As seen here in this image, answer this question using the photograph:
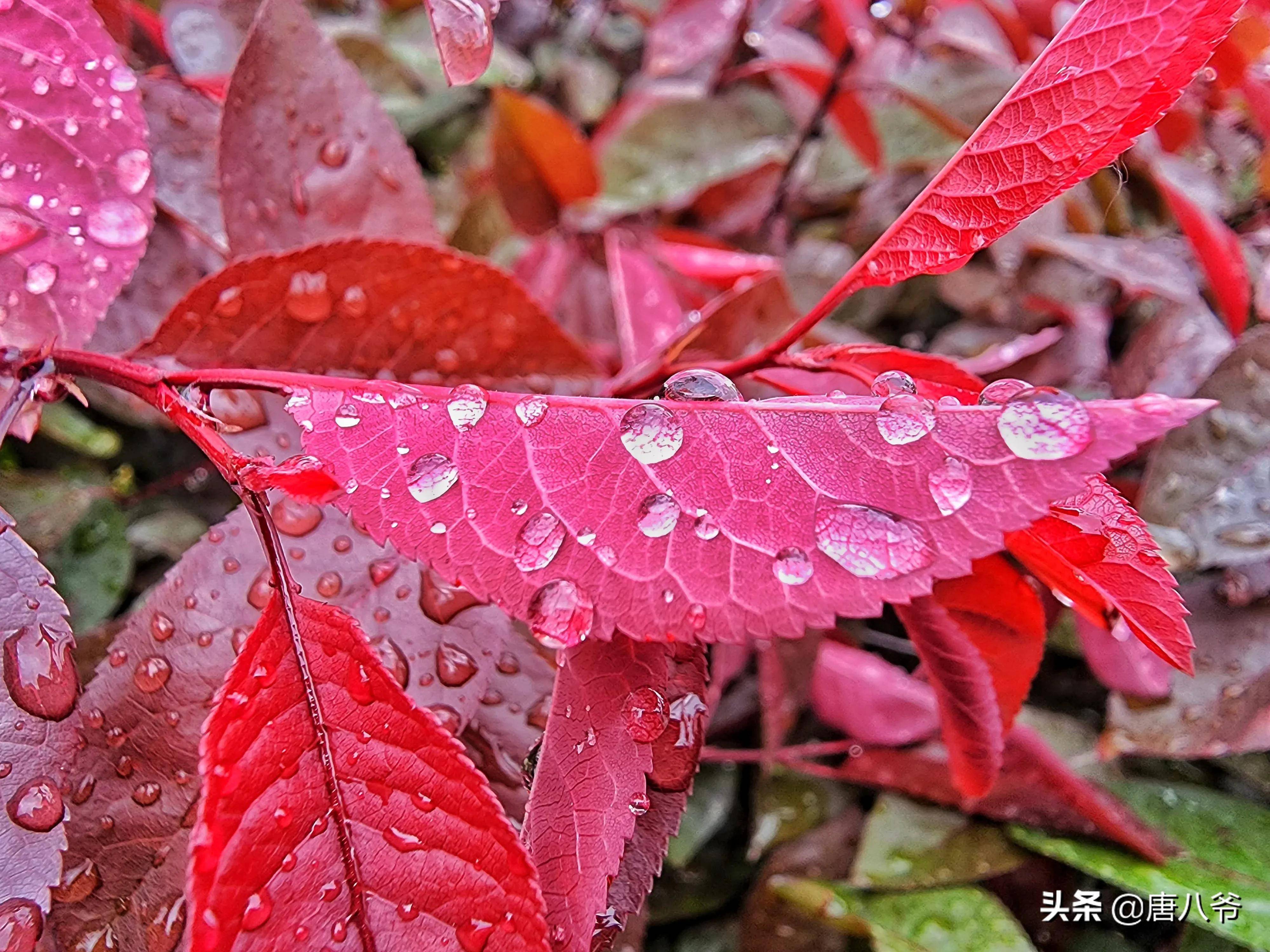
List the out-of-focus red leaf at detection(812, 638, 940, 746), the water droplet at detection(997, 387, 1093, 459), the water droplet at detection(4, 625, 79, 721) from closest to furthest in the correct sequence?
the water droplet at detection(997, 387, 1093, 459) → the water droplet at detection(4, 625, 79, 721) → the out-of-focus red leaf at detection(812, 638, 940, 746)

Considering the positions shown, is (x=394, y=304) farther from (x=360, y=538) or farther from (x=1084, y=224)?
(x=1084, y=224)

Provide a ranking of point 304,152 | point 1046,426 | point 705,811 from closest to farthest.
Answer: point 1046,426 → point 304,152 → point 705,811

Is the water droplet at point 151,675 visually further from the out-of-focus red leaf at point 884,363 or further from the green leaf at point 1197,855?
the green leaf at point 1197,855

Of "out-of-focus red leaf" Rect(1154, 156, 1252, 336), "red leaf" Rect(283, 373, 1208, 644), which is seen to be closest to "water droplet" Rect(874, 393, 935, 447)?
"red leaf" Rect(283, 373, 1208, 644)

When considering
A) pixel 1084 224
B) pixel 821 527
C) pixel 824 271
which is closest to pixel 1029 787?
pixel 821 527

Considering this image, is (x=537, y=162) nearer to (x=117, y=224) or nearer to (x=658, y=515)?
(x=117, y=224)

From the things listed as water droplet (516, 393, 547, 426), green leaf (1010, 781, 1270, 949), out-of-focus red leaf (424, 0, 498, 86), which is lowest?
green leaf (1010, 781, 1270, 949)

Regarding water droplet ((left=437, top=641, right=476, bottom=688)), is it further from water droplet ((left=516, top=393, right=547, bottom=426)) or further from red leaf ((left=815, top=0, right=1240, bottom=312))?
red leaf ((left=815, top=0, right=1240, bottom=312))

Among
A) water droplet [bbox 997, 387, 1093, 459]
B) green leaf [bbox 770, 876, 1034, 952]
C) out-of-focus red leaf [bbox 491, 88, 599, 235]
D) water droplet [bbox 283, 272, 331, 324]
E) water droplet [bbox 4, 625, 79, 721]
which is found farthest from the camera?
out-of-focus red leaf [bbox 491, 88, 599, 235]

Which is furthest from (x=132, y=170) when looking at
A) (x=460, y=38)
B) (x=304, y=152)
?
(x=460, y=38)
